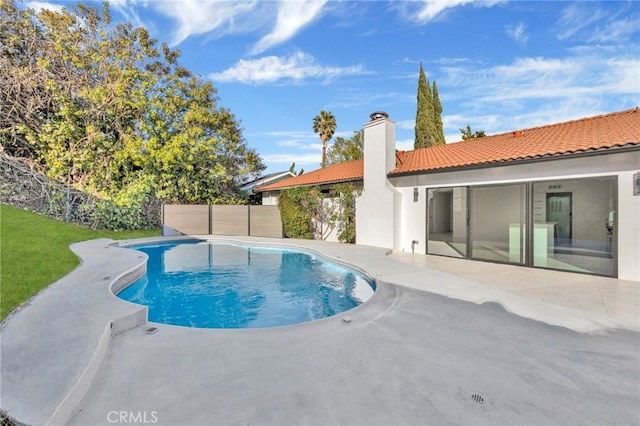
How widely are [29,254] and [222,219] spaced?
1197 cm

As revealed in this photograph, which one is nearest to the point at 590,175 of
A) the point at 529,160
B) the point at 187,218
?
the point at 529,160

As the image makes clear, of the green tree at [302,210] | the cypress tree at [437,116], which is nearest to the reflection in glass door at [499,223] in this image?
the green tree at [302,210]

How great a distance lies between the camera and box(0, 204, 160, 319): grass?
653 centimetres

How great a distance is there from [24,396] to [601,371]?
654cm

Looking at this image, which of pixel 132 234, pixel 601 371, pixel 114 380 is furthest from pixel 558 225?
pixel 132 234

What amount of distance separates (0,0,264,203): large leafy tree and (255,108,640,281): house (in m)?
14.1

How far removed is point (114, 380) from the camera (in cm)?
341

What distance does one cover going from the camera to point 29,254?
9.24 meters

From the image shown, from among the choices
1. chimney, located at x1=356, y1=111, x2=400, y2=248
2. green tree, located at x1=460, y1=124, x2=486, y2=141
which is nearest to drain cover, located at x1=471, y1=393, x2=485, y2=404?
chimney, located at x1=356, y1=111, x2=400, y2=248

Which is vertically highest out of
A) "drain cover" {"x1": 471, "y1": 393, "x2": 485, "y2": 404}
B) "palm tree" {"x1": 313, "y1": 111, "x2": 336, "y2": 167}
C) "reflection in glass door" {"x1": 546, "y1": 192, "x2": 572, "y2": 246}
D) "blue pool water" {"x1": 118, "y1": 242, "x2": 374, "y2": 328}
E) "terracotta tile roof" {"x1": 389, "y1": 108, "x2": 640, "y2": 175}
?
"palm tree" {"x1": 313, "y1": 111, "x2": 336, "y2": 167}

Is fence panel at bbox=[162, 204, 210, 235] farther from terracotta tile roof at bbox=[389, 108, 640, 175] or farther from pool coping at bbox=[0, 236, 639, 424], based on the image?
Answer: terracotta tile roof at bbox=[389, 108, 640, 175]

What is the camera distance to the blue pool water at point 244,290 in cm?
670

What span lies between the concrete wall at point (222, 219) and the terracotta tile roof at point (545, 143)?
962cm

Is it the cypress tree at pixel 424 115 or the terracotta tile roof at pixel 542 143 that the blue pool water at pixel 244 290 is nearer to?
the terracotta tile roof at pixel 542 143
